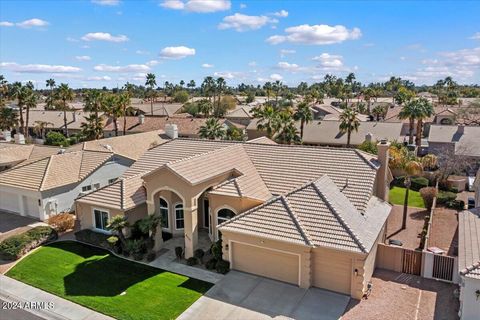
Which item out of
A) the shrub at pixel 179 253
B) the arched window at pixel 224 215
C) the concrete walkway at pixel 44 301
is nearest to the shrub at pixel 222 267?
the shrub at pixel 179 253

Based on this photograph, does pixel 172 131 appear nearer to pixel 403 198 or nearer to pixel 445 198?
pixel 403 198

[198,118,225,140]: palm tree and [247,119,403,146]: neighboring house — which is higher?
[198,118,225,140]: palm tree

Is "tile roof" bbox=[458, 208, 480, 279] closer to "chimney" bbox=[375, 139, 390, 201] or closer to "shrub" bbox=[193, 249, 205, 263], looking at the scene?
"chimney" bbox=[375, 139, 390, 201]

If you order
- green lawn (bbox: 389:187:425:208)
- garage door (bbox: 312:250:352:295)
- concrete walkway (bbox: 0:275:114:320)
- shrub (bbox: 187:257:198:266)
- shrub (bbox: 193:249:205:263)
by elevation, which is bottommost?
concrete walkway (bbox: 0:275:114:320)

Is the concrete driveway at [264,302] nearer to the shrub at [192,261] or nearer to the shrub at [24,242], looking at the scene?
the shrub at [192,261]

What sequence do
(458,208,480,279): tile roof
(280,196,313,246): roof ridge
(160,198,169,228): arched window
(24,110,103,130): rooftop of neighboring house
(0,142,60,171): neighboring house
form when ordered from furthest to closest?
(24,110,103,130): rooftop of neighboring house → (0,142,60,171): neighboring house → (160,198,169,228): arched window → (280,196,313,246): roof ridge → (458,208,480,279): tile roof

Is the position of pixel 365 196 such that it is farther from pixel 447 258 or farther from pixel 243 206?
pixel 243 206

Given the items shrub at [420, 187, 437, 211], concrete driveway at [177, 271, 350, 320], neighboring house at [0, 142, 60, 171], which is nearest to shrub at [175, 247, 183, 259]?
concrete driveway at [177, 271, 350, 320]
